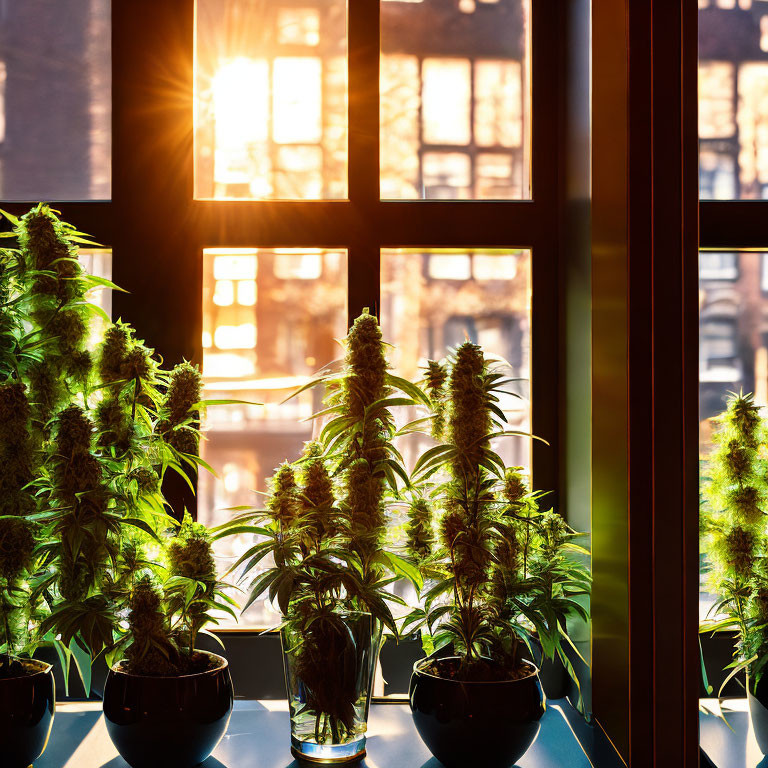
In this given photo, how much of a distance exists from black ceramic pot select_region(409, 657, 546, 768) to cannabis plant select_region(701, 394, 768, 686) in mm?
288

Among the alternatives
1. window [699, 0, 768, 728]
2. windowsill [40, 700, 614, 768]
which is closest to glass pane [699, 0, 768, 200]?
window [699, 0, 768, 728]

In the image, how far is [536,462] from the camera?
1457 millimetres

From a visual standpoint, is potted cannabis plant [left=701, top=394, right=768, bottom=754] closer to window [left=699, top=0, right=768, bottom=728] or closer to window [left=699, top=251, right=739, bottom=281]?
window [left=699, top=0, right=768, bottom=728]

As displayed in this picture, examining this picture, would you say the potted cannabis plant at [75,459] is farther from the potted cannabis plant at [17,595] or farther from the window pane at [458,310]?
the window pane at [458,310]

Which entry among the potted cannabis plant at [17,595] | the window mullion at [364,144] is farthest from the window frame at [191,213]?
the potted cannabis plant at [17,595]

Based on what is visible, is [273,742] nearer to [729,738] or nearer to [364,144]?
[729,738]

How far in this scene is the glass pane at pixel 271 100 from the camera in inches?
58.6

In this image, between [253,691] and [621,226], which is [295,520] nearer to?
[253,691]

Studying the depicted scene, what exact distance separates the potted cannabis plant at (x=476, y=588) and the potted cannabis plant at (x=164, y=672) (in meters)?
0.31

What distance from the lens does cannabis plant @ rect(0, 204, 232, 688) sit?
3.35 feet

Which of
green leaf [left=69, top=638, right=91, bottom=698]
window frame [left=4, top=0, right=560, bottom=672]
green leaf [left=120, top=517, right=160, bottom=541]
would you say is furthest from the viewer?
window frame [left=4, top=0, right=560, bottom=672]

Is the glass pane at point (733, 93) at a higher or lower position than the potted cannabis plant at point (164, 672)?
higher

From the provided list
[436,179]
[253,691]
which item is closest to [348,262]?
[436,179]

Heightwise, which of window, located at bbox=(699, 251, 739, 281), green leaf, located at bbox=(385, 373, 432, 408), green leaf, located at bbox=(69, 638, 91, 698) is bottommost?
green leaf, located at bbox=(69, 638, 91, 698)
